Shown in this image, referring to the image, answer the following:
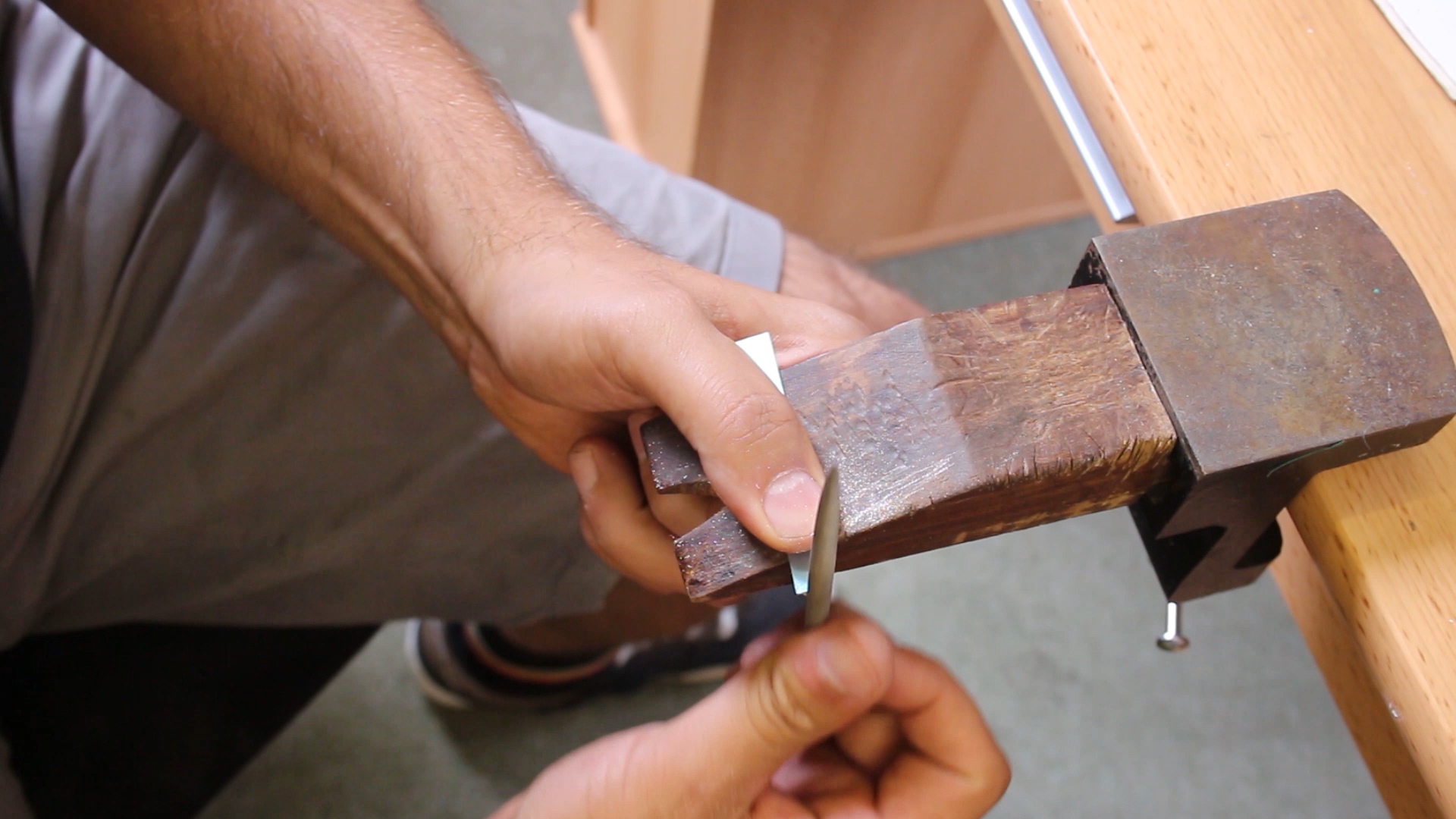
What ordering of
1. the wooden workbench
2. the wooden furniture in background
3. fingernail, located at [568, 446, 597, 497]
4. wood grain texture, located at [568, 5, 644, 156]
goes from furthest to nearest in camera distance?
wood grain texture, located at [568, 5, 644, 156] < the wooden furniture in background < fingernail, located at [568, 446, 597, 497] < the wooden workbench

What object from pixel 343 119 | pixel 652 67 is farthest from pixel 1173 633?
pixel 652 67

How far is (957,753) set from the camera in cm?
60

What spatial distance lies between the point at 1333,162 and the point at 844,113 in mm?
825

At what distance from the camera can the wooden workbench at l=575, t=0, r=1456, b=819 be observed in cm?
→ 43

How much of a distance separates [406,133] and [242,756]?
0.48 m

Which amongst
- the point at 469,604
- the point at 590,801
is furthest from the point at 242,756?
the point at 590,801

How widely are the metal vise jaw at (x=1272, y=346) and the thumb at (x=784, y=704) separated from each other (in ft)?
0.58

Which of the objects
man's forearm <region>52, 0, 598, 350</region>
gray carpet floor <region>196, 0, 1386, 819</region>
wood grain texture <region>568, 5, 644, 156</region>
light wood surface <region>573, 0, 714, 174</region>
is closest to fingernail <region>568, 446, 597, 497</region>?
man's forearm <region>52, 0, 598, 350</region>

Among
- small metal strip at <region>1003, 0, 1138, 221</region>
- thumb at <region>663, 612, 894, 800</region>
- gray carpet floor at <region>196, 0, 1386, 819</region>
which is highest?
small metal strip at <region>1003, 0, 1138, 221</region>

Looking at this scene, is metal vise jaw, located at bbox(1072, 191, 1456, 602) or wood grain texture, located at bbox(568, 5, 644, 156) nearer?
metal vise jaw, located at bbox(1072, 191, 1456, 602)

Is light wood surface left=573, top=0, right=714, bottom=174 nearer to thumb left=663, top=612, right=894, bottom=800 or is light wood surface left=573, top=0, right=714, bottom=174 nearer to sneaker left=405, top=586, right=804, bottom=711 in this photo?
sneaker left=405, top=586, right=804, bottom=711

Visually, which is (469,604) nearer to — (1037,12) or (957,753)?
(957,753)

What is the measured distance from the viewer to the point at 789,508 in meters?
0.47

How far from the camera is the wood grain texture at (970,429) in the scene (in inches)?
18.1
